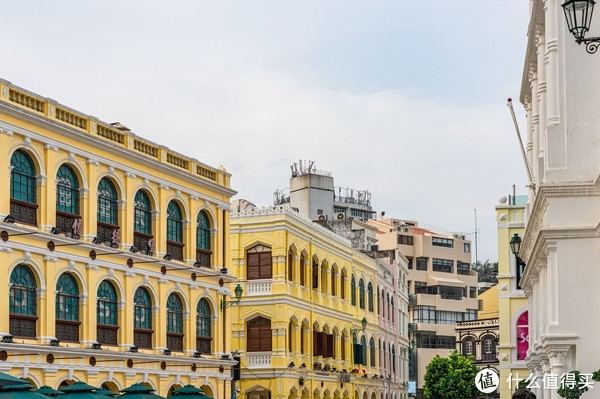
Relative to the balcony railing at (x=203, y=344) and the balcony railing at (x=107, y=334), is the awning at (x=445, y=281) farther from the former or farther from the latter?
the balcony railing at (x=107, y=334)

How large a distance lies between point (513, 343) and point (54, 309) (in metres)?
21.2

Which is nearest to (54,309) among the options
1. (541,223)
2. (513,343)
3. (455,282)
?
(541,223)

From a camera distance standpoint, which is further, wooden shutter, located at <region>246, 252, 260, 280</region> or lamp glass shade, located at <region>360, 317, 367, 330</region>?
lamp glass shade, located at <region>360, 317, 367, 330</region>

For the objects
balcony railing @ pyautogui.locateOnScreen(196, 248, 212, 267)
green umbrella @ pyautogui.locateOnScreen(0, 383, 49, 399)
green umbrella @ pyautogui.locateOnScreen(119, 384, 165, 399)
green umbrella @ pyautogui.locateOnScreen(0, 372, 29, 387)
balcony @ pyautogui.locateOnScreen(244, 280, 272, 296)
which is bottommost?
green umbrella @ pyautogui.locateOnScreen(119, 384, 165, 399)

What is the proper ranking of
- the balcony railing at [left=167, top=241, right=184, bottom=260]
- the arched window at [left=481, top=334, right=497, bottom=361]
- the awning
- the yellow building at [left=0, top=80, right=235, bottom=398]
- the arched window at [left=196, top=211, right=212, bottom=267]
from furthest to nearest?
the awning < the arched window at [left=481, top=334, right=497, bottom=361] < the arched window at [left=196, top=211, right=212, bottom=267] < the balcony railing at [left=167, top=241, right=184, bottom=260] < the yellow building at [left=0, top=80, right=235, bottom=398]

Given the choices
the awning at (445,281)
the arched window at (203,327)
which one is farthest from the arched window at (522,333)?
the awning at (445,281)

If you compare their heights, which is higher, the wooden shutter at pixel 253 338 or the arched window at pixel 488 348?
the wooden shutter at pixel 253 338

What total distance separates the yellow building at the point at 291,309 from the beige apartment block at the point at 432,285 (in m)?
32.1

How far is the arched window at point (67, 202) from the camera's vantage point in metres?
35.0

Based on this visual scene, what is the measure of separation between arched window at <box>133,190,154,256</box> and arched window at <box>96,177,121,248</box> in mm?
1230

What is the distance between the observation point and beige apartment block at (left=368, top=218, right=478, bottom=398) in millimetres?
93625

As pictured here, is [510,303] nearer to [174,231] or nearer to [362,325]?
[174,231]

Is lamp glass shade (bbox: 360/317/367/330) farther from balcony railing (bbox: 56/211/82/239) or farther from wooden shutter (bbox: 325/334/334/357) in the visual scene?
balcony railing (bbox: 56/211/82/239)

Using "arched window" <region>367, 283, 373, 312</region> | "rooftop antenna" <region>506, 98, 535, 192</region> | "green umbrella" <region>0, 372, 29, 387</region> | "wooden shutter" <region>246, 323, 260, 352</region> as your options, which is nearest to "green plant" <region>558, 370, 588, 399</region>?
"rooftop antenna" <region>506, 98, 535, 192</region>
